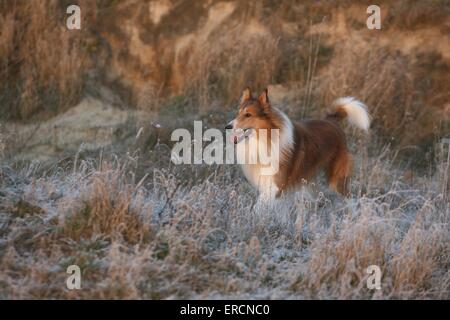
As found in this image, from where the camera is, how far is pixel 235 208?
5773 mm

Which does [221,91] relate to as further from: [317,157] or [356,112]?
[317,157]

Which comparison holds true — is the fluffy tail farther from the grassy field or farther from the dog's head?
the dog's head

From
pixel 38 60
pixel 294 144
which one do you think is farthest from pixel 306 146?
pixel 38 60

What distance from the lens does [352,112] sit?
780 centimetres

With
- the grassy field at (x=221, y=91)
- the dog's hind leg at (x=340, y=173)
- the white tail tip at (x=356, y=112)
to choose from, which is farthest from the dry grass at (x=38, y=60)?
the dog's hind leg at (x=340, y=173)

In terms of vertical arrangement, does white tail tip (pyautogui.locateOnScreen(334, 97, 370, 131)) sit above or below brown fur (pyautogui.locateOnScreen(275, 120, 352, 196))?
above

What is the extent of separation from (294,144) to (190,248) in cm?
265

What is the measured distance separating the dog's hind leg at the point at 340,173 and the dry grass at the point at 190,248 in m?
1.84

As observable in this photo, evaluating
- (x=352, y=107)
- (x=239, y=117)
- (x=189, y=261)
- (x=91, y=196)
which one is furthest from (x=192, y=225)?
(x=352, y=107)

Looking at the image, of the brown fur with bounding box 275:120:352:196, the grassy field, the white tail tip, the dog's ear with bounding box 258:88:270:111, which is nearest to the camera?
the grassy field

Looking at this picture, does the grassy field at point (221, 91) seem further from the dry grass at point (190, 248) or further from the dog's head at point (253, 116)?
the dog's head at point (253, 116)

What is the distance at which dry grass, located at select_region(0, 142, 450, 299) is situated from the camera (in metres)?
4.50

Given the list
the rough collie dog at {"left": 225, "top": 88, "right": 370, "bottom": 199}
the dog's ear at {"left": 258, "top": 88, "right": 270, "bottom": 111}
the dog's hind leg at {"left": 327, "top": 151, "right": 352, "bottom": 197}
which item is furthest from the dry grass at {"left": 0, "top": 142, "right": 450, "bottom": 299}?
the dog's hind leg at {"left": 327, "top": 151, "right": 352, "bottom": 197}
